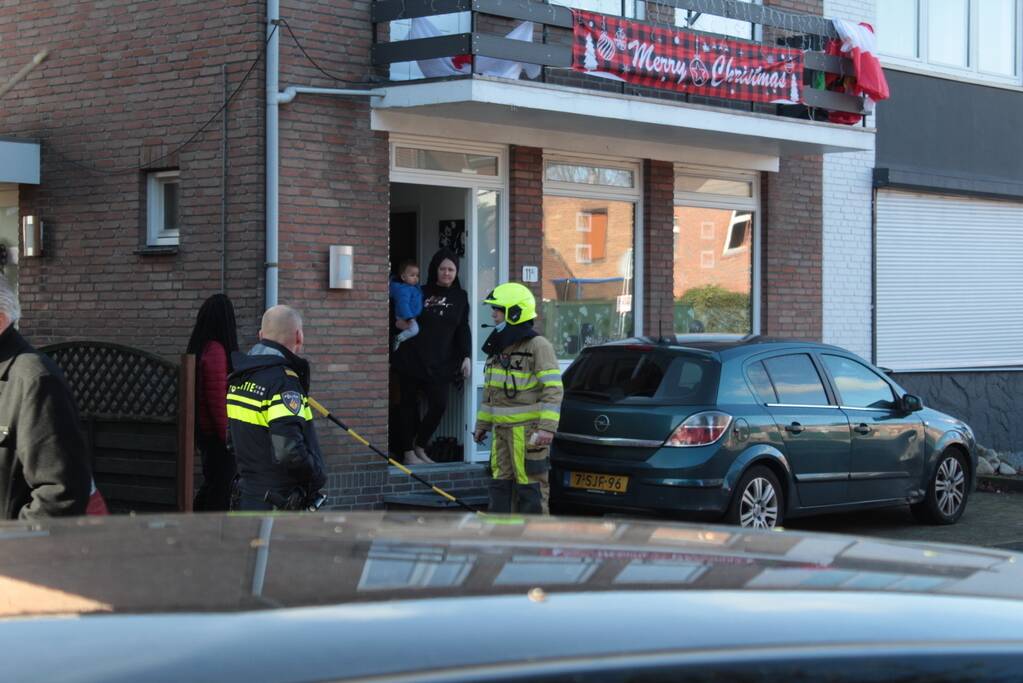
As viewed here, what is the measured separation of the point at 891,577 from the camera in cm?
233

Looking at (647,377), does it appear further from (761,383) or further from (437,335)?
(437,335)

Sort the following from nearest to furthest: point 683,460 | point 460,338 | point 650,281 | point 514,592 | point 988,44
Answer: point 514,592, point 683,460, point 460,338, point 650,281, point 988,44

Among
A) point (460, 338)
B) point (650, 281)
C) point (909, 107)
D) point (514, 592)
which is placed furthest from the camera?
point (909, 107)

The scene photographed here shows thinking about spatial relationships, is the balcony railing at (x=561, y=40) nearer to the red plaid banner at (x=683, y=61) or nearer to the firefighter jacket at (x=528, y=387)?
the red plaid banner at (x=683, y=61)

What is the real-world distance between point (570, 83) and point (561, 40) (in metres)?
0.45

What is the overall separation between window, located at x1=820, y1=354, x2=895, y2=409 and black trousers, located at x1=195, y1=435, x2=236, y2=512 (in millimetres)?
4834

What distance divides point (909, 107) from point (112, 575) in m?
16.8

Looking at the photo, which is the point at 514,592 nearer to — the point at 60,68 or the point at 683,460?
the point at 683,460

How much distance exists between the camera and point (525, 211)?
13.3 metres

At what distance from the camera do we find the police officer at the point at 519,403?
30.6 ft

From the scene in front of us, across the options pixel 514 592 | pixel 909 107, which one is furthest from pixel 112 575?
pixel 909 107

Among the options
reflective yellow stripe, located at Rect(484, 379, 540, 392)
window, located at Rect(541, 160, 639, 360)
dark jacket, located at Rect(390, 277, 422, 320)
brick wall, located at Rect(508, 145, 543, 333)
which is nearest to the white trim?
brick wall, located at Rect(508, 145, 543, 333)

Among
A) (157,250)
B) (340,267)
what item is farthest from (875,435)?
(157,250)

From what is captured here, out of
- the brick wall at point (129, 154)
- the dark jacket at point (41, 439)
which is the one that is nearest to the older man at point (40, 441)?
the dark jacket at point (41, 439)
